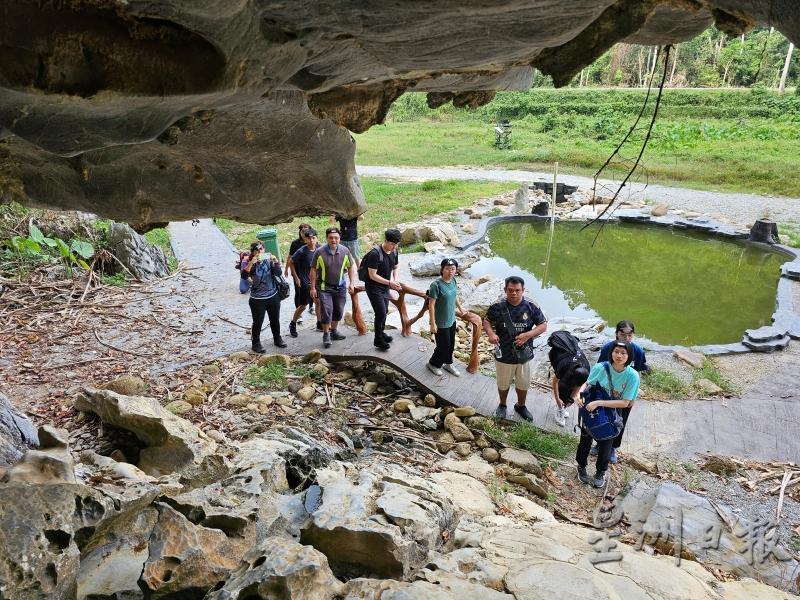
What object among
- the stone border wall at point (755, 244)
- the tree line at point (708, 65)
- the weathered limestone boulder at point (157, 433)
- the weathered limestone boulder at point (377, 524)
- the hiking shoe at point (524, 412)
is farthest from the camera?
the tree line at point (708, 65)

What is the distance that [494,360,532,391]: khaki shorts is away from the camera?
6520 mm

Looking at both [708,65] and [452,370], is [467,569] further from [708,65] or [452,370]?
[708,65]

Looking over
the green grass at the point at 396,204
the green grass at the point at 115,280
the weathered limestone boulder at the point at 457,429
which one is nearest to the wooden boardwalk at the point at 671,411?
the weathered limestone boulder at the point at 457,429

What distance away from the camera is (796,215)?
1716 cm

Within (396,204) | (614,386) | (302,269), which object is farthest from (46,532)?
(396,204)

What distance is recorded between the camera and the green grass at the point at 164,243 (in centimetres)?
1190

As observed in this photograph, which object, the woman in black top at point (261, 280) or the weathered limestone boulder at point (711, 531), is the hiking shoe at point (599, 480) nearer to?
the weathered limestone boulder at point (711, 531)

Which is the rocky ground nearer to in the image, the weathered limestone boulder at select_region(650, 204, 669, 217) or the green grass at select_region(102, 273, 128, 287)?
the green grass at select_region(102, 273, 128, 287)

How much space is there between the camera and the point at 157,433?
199 inches

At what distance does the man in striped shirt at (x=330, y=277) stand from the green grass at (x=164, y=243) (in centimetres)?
516

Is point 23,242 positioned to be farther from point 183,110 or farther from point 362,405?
point 183,110

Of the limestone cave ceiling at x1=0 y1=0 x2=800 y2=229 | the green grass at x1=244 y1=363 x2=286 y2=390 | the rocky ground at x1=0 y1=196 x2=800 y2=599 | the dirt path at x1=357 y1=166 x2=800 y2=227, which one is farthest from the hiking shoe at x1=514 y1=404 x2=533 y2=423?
the dirt path at x1=357 y1=166 x2=800 y2=227

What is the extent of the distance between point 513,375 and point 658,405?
2.09m

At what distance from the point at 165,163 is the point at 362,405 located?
3604 millimetres
